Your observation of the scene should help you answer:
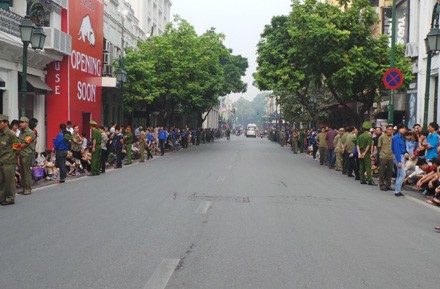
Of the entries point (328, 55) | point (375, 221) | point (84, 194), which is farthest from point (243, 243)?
point (328, 55)

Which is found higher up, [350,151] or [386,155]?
[386,155]

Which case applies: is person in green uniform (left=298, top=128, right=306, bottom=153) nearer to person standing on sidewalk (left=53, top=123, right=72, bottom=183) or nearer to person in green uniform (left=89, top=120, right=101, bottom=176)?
person in green uniform (left=89, top=120, right=101, bottom=176)

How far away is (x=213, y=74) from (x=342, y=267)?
4231 centimetres

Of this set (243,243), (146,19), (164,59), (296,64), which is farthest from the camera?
(146,19)

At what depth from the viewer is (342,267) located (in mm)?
6309

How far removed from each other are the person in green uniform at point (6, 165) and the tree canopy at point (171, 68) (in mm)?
25214

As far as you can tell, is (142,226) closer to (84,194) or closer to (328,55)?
(84,194)

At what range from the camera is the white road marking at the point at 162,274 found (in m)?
5.42

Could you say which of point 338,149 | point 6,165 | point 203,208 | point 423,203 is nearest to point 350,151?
point 338,149

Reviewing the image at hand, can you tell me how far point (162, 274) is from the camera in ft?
19.1

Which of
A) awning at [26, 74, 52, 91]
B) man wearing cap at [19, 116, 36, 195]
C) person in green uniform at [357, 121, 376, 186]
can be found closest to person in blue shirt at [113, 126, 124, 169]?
awning at [26, 74, 52, 91]

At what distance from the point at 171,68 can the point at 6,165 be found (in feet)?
95.9

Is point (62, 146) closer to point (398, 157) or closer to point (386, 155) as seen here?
point (386, 155)

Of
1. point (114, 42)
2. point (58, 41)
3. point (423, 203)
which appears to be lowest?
point (423, 203)
